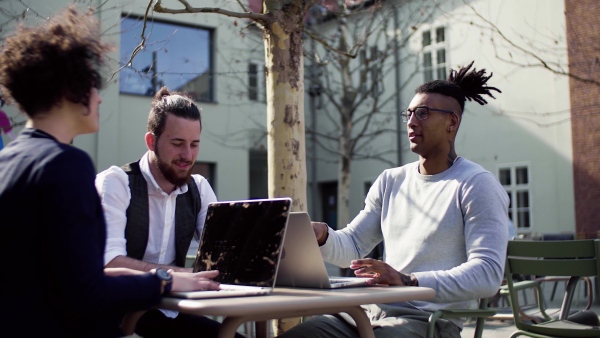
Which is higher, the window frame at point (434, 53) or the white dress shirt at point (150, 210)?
the window frame at point (434, 53)

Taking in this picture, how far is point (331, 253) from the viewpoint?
3.54m

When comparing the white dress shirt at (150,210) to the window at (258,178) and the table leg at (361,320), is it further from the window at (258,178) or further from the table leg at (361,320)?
the window at (258,178)

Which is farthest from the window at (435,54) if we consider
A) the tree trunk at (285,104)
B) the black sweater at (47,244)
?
the black sweater at (47,244)

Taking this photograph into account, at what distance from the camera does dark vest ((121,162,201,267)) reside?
320cm

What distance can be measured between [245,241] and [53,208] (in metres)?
0.88

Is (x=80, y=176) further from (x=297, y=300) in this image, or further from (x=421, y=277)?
(x=421, y=277)

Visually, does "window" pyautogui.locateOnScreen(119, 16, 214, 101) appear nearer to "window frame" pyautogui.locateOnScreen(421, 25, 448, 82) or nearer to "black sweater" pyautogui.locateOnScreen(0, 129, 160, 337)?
"window frame" pyautogui.locateOnScreen(421, 25, 448, 82)

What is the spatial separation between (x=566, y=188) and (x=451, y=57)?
4.46 metres

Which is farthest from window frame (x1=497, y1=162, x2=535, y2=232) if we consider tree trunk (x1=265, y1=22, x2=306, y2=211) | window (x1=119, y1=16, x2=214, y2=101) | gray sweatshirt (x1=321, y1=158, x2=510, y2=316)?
gray sweatshirt (x1=321, y1=158, x2=510, y2=316)

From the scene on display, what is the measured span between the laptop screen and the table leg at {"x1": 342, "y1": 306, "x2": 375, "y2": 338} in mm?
344

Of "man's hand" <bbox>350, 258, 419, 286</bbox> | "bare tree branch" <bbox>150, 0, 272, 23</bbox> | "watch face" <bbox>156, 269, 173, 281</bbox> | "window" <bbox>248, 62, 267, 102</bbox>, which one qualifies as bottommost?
"man's hand" <bbox>350, 258, 419, 286</bbox>

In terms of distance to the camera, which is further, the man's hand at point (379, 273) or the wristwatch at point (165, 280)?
the man's hand at point (379, 273)

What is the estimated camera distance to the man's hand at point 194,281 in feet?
7.93

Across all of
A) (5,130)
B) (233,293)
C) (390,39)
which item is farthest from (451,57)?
(233,293)
